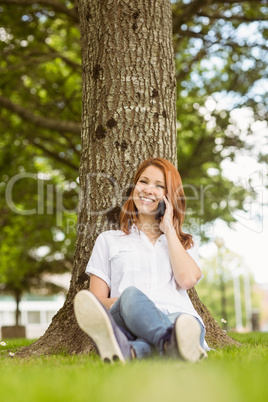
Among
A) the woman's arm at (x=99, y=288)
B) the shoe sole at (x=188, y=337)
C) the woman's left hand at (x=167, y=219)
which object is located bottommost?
the shoe sole at (x=188, y=337)

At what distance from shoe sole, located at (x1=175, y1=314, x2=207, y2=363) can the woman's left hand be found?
1.25 m

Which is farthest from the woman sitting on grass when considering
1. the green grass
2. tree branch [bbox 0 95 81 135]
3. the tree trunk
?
tree branch [bbox 0 95 81 135]

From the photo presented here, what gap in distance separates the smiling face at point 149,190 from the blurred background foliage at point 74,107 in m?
6.60

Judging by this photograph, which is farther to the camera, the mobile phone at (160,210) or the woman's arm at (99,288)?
the mobile phone at (160,210)

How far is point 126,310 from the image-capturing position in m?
3.50

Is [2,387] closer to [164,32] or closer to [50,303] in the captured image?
[164,32]

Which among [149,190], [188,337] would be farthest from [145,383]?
[149,190]

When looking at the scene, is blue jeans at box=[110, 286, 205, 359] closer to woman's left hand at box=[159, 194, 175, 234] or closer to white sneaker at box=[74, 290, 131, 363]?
white sneaker at box=[74, 290, 131, 363]

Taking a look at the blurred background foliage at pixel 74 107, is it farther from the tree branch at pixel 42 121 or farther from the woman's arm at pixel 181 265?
the woman's arm at pixel 181 265

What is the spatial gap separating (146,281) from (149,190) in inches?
34.7

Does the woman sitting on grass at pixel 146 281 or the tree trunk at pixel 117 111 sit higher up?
the tree trunk at pixel 117 111

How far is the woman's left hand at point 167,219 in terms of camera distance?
4.30m

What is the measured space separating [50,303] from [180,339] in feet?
152

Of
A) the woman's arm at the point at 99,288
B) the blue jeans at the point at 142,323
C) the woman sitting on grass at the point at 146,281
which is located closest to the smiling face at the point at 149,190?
the woman sitting on grass at the point at 146,281
